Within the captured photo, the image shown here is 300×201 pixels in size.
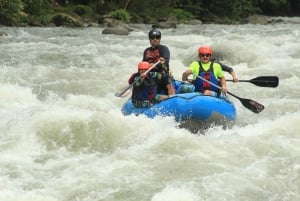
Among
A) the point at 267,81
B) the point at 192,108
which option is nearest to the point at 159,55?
the point at 192,108

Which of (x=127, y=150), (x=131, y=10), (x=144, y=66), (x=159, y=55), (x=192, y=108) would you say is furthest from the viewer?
(x=131, y=10)

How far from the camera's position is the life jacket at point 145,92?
23.6 feet

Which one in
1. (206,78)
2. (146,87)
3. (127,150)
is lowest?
(127,150)

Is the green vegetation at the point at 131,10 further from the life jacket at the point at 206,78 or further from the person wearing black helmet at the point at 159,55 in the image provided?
the life jacket at the point at 206,78

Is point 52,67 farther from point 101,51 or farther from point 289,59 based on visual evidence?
point 289,59

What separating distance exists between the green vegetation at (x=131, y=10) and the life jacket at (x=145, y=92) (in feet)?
48.2

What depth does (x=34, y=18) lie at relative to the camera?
22.9 m

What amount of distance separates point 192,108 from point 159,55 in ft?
4.37

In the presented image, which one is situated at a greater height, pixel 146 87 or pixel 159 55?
pixel 159 55

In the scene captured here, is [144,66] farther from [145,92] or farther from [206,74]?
[206,74]

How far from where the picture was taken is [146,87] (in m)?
7.20

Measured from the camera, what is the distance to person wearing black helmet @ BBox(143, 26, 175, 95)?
7332 millimetres

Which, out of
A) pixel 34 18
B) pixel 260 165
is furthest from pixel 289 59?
pixel 34 18

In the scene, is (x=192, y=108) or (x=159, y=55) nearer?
(x=192, y=108)
